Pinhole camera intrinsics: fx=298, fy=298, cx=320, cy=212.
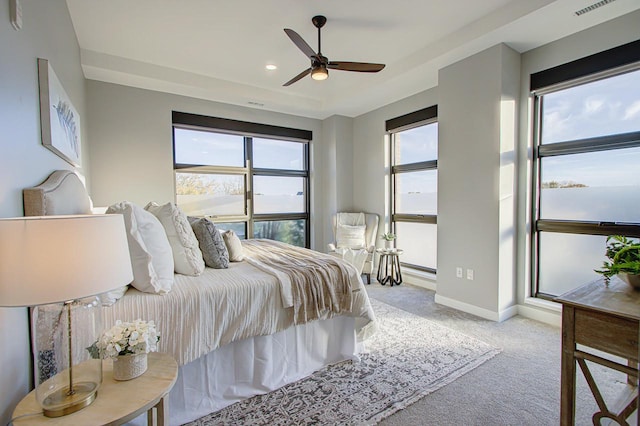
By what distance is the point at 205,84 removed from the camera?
4.01 m

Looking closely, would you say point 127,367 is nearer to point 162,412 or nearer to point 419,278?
point 162,412

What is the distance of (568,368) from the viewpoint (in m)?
1.41

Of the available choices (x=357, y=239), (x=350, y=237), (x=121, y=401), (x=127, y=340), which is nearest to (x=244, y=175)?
(x=350, y=237)

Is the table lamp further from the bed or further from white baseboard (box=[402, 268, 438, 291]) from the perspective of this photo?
white baseboard (box=[402, 268, 438, 291])

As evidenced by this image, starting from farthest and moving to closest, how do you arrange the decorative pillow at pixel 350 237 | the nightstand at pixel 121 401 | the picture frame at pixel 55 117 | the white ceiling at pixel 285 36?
1. the decorative pillow at pixel 350 237
2. the white ceiling at pixel 285 36
3. the picture frame at pixel 55 117
4. the nightstand at pixel 121 401

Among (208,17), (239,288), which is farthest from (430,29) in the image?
(239,288)

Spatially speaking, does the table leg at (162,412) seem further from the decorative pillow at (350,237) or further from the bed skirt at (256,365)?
the decorative pillow at (350,237)

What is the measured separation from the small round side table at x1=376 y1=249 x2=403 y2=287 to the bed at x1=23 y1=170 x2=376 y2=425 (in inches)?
83.3

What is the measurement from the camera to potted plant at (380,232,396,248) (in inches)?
182

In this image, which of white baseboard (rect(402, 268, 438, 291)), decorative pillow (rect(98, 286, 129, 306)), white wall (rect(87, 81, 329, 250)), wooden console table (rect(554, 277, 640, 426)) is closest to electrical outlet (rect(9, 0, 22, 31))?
decorative pillow (rect(98, 286, 129, 306))

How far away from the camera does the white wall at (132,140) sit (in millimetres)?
3652

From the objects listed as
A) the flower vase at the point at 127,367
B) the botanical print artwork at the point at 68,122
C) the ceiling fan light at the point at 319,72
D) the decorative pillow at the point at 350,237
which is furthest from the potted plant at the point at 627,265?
the decorative pillow at the point at 350,237

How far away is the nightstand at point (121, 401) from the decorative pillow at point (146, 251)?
49cm

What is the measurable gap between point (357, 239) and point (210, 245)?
2.98 meters
